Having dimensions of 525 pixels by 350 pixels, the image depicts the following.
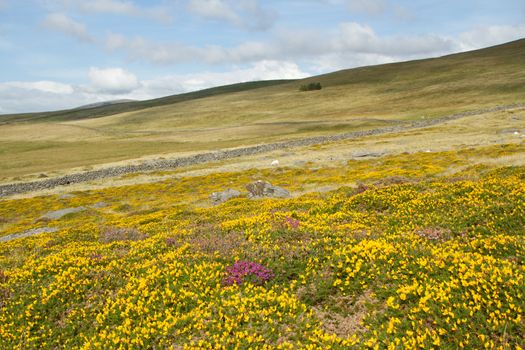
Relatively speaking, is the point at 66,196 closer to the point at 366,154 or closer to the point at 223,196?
the point at 223,196

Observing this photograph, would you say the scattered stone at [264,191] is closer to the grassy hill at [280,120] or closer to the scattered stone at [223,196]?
the scattered stone at [223,196]

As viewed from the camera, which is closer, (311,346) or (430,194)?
(311,346)

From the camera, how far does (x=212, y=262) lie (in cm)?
1140

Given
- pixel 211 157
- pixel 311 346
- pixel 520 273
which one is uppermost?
pixel 520 273

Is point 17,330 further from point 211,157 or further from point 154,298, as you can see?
point 211,157

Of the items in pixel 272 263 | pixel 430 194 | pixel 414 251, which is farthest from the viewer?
pixel 430 194

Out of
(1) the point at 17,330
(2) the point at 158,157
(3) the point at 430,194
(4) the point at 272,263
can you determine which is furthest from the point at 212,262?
(2) the point at 158,157

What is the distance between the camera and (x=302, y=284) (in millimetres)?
10078

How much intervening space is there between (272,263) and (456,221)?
6.61 m

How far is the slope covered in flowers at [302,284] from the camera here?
761 centimetres

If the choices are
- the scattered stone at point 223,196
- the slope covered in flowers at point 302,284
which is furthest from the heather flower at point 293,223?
the scattered stone at point 223,196

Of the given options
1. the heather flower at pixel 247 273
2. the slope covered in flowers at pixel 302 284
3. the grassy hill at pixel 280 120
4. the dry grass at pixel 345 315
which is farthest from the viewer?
the grassy hill at pixel 280 120

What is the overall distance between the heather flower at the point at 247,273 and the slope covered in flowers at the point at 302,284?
0.12 feet

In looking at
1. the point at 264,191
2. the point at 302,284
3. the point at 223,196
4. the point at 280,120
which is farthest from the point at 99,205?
the point at 280,120
